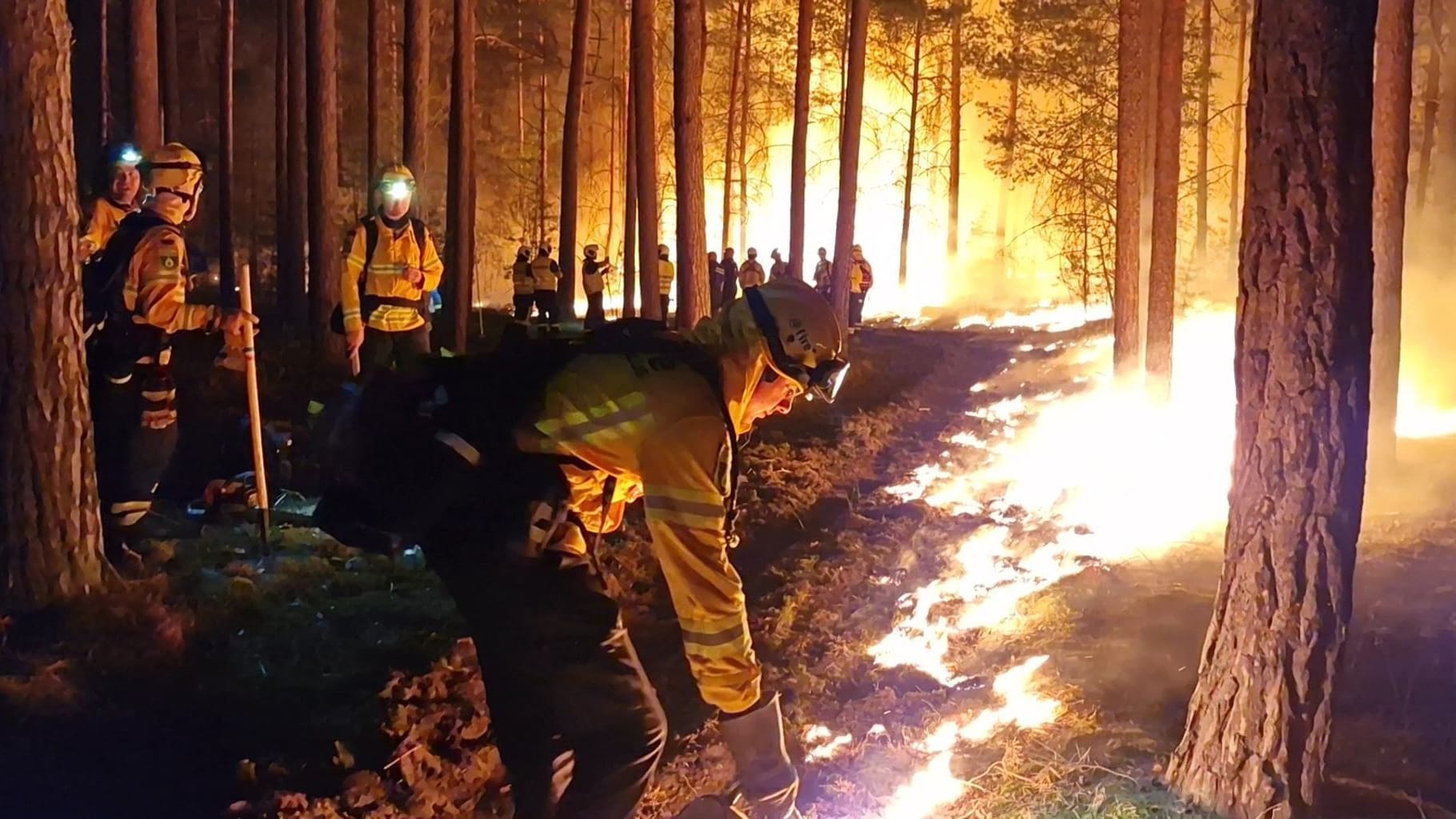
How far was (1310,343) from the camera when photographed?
3887 millimetres

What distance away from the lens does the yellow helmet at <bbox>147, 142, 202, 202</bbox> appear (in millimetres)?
5898

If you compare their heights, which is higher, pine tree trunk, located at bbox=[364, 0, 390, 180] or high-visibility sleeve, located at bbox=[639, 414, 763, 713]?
pine tree trunk, located at bbox=[364, 0, 390, 180]

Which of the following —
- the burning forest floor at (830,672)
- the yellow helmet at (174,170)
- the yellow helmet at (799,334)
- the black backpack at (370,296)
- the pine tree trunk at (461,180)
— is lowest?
the burning forest floor at (830,672)

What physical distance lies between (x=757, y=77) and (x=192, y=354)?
26.5 meters

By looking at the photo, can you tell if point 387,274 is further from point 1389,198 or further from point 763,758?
point 1389,198

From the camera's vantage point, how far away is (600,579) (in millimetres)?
3312

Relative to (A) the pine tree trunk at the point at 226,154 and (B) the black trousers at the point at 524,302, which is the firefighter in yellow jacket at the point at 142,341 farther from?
(B) the black trousers at the point at 524,302

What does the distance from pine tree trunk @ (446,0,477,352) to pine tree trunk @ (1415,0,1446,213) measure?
25330 millimetres

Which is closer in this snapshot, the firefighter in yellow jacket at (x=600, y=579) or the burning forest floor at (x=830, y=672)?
the firefighter in yellow jacket at (x=600, y=579)

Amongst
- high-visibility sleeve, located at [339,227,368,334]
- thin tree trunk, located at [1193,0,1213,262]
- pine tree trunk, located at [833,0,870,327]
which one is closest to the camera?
high-visibility sleeve, located at [339,227,368,334]

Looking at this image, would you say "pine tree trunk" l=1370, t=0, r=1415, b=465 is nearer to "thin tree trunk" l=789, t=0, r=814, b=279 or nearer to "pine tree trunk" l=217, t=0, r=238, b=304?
"thin tree trunk" l=789, t=0, r=814, b=279

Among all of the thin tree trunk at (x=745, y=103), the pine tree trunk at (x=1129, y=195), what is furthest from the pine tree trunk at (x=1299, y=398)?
the thin tree trunk at (x=745, y=103)

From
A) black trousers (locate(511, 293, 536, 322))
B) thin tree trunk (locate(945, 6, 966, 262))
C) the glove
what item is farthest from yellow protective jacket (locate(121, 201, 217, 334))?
thin tree trunk (locate(945, 6, 966, 262))

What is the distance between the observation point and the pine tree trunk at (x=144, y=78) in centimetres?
1105
